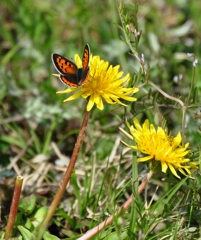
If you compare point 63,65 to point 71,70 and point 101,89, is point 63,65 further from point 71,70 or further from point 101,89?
point 101,89

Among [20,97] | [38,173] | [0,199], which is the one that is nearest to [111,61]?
[20,97]

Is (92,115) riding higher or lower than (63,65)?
lower

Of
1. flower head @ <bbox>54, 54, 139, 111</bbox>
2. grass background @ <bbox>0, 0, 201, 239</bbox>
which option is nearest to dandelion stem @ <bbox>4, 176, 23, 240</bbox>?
grass background @ <bbox>0, 0, 201, 239</bbox>

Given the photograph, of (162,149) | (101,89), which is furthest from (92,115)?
(162,149)

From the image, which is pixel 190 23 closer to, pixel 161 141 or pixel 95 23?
pixel 95 23

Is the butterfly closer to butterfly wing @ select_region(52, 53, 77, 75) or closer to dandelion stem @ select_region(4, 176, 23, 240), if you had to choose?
butterfly wing @ select_region(52, 53, 77, 75)
